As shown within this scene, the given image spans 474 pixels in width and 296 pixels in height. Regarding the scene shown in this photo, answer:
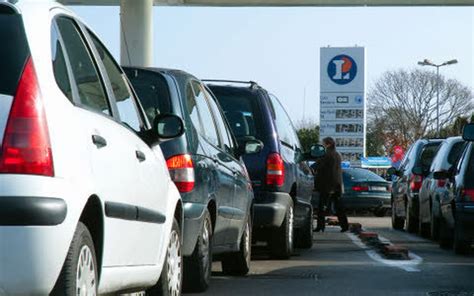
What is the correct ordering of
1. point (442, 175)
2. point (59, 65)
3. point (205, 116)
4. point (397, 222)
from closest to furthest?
1. point (59, 65)
2. point (205, 116)
3. point (442, 175)
4. point (397, 222)

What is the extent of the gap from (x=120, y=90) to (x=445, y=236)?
1031cm

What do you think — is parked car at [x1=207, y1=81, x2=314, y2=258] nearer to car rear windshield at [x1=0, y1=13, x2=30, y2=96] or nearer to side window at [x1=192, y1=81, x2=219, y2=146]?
side window at [x1=192, y1=81, x2=219, y2=146]

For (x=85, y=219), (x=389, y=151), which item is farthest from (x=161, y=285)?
(x=389, y=151)

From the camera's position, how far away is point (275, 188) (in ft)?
41.9

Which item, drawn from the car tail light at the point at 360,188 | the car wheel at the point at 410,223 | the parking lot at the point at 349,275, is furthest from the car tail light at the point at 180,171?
the car tail light at the point at 360,188

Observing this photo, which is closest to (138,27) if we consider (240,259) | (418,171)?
(418,171)

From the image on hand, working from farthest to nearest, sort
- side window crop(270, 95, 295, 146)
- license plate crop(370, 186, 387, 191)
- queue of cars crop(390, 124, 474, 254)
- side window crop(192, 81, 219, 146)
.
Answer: license plate crop(370, 186, 387, 191) < queue of cars crop(390, 124, 474, 254) < side window crop(270, 95, 295, 146) < side window crop(192, 81, 219, 146)

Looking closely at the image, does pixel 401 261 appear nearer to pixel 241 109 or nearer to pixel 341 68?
pixel 241 109

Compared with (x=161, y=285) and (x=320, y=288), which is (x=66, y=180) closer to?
(x=161, y=285)

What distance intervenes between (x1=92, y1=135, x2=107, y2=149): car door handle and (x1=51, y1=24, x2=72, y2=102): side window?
0.89 feet

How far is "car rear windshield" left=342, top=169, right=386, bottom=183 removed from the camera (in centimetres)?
3156

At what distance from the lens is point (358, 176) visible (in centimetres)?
3183

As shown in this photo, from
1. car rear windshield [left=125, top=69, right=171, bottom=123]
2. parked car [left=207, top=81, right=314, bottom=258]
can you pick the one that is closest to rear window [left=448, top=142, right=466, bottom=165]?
parked car [left=207, top=81, right=314, bottom=258]

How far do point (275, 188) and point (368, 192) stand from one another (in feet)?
62.0
